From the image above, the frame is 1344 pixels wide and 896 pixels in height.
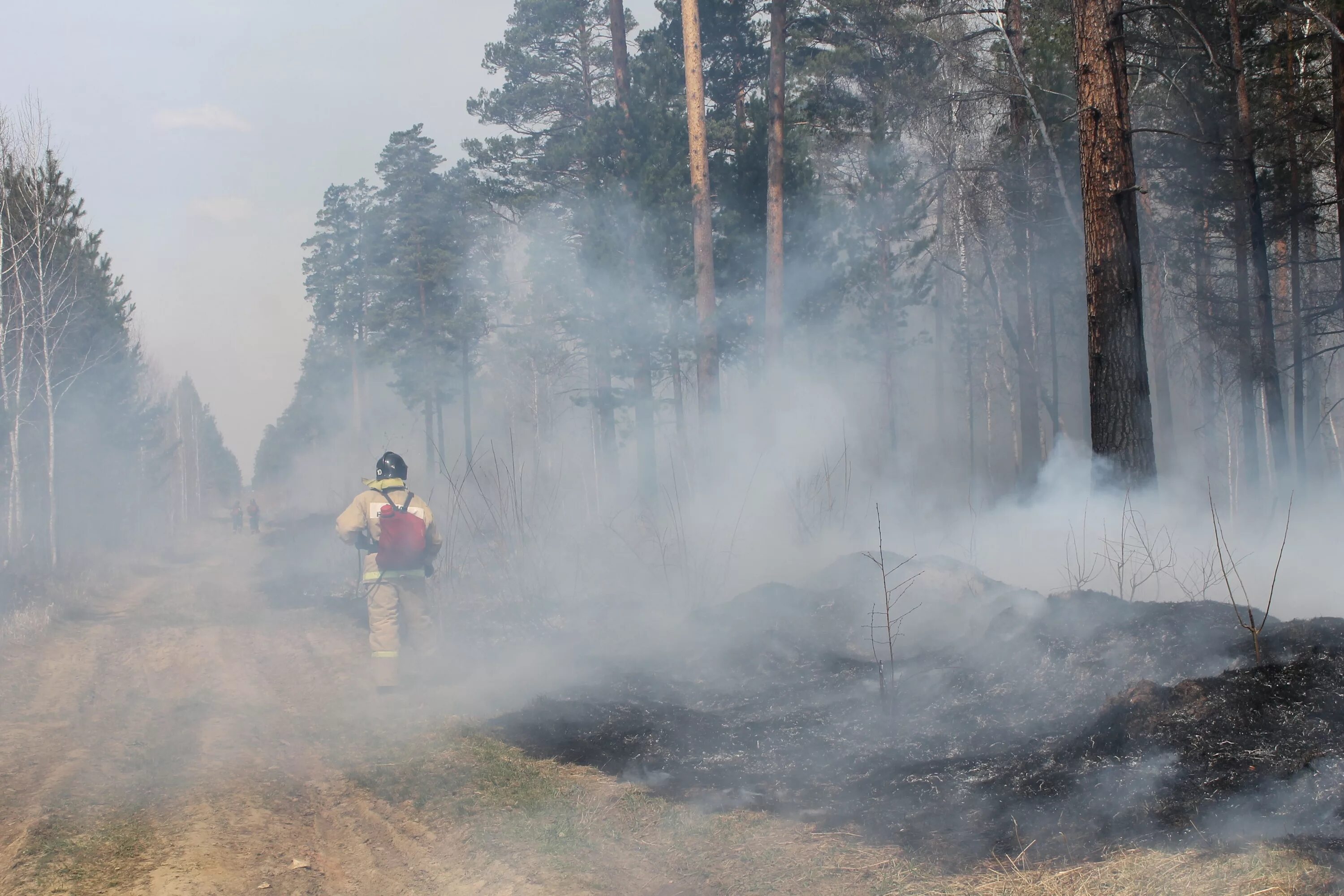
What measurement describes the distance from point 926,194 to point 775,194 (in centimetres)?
1022

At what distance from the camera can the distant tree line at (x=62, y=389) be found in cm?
1738

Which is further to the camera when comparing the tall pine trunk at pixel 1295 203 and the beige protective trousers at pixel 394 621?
the tall pine trunk at pixel 1295 203

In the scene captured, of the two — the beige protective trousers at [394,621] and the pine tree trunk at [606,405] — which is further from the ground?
the pine tree trunk at [606,405]

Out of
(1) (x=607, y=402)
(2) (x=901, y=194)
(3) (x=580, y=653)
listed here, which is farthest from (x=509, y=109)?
(3) (x=580, y=653)

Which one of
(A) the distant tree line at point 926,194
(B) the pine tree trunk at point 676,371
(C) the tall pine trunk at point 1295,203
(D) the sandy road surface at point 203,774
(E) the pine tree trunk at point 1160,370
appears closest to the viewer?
(D) the sandy road surface at point 203,774

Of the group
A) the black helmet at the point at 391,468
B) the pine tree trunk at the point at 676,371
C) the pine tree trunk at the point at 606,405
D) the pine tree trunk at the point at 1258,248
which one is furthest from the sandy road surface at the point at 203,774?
the pine tree trunk at the point at 1258,248

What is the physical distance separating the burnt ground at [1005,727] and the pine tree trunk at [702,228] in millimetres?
7539

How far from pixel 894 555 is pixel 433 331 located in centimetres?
2767

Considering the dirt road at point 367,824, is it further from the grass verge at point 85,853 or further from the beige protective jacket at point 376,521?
the beige protective jacket at point 376,521

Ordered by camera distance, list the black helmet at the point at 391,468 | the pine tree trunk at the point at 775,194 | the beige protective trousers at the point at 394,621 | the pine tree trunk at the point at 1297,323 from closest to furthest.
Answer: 1. the beige protective trousers at the point at 394,621
2. the black helmet at the point at 391,468
3. the pine tree trunk at the point at 1297,323
4. the pine tree trunk at the point at 775,194

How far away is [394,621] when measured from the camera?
298 inches

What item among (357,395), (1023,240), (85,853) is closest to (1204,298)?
(1023,240)

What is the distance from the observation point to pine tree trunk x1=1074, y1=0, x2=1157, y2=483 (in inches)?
281

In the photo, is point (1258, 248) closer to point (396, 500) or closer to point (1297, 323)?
point (1297, 323)
